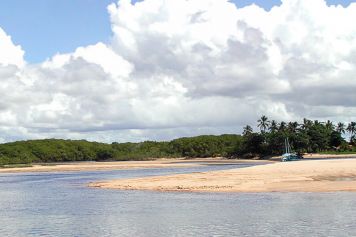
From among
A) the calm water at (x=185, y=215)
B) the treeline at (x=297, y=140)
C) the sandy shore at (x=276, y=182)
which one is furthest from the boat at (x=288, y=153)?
the calm water at (x=185, y=215)

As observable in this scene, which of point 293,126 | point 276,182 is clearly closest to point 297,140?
point 293,126

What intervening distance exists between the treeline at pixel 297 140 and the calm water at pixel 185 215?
128805mm

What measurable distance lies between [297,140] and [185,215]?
14321cm

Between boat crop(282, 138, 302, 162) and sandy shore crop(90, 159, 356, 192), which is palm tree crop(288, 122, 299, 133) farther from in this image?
sandy shore crop(90, 159, 356, 192)

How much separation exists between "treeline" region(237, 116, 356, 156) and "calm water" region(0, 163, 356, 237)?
128805 millimetres

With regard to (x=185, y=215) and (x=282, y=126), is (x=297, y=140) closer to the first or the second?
(x=282, y=126)

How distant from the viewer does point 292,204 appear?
38469 millimetres

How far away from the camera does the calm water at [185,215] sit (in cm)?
2891

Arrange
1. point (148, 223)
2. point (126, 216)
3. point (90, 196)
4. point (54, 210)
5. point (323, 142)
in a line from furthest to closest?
point (323, 142) < point (90, 196) < point (54, 210) < point (126, 216) < point (148, 223)

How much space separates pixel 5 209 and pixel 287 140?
12916cm

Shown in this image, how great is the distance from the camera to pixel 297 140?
173375mm

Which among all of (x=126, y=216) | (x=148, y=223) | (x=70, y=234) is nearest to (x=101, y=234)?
(x=70, y=234)

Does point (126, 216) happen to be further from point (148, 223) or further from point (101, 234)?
point (101, 234)

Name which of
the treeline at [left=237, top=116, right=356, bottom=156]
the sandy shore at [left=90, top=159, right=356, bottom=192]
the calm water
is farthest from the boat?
the calm water
